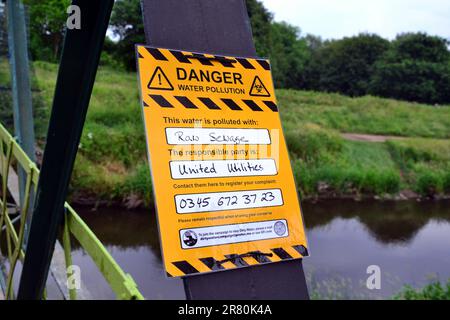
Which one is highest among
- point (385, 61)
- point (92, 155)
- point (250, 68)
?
point (385, 61)

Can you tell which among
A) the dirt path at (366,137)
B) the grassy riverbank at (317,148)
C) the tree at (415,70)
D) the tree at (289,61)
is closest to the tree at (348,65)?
the tree at (289,61)

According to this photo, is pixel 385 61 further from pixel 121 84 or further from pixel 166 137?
pixel 166 137

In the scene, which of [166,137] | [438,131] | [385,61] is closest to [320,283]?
[166,137]

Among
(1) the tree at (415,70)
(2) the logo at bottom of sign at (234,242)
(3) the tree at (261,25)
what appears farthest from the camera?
(1) the tree at (415,70)

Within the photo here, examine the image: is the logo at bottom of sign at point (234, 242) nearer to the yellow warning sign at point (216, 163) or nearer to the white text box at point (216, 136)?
the yellow warning sign at point (216, 163)

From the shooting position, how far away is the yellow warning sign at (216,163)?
106 centimetres

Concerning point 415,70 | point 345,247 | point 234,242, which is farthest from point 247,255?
point 415,70

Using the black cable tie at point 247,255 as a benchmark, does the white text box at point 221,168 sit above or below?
above

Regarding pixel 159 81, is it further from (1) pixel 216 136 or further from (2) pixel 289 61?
(2) pixel 289 61

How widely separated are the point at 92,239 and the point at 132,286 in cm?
39

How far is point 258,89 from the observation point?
1.25 m

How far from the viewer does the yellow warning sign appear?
3.48 ft

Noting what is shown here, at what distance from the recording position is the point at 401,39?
59.6 ft

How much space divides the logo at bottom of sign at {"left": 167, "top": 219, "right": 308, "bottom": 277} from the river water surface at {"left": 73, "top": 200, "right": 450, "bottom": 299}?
14.2 ft
